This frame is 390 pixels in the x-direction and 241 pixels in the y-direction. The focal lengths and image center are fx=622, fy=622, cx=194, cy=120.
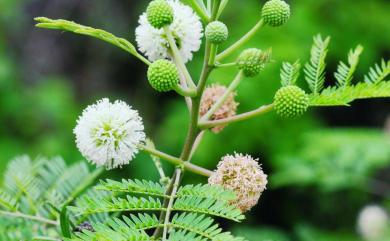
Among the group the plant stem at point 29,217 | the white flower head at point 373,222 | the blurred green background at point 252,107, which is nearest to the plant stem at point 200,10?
the plant stem at point 29,217

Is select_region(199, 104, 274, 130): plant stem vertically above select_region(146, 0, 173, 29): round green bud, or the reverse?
select_region(146, 0, 173, 29): round green bud

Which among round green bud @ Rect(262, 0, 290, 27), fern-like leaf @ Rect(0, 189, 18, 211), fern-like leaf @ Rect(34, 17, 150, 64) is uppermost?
round green bud @ Rect(262, 0, 290, 27)

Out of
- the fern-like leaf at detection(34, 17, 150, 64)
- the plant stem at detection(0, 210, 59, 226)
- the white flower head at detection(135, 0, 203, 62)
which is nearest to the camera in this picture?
the fern-like leaf at detection(34, 17, 150, 64)

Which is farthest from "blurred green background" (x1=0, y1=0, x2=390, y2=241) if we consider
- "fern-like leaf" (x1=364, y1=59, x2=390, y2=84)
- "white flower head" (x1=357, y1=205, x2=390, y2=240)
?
"fern-like leaf" (x1=364, y1=59, x2=390, y2=84)

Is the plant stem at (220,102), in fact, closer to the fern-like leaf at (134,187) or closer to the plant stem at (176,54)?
the plant stem at (176,54)

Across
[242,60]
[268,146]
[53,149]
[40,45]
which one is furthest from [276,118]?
[242,60]

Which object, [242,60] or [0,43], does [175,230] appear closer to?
[242,60]

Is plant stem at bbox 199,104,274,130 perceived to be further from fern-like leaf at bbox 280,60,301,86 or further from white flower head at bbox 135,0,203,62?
white flower head at bbox 135,0,203,62

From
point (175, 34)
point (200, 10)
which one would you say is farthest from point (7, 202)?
point (200, 10)
